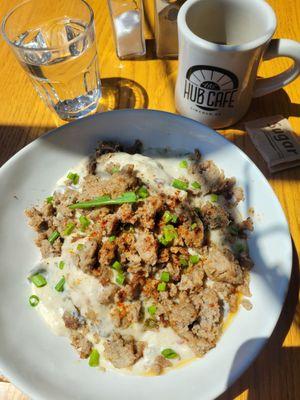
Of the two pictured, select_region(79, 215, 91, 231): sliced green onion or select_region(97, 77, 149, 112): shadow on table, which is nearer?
select_region(79, 215, 91, 231): sliced green onion

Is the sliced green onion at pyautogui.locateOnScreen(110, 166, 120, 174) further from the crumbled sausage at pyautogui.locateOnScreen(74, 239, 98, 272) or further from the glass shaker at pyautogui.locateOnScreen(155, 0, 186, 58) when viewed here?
the glass shaker at pyautogui.locateOnScreen(155, 0, 186, 58)

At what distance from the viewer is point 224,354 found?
2.88 ft

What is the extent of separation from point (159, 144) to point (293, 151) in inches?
19.8

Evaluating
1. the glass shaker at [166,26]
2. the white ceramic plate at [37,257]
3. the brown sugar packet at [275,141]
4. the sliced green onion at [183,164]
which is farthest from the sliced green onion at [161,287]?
the glass shaker at [166,26]

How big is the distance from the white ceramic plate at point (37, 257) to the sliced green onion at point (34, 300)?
2 cm

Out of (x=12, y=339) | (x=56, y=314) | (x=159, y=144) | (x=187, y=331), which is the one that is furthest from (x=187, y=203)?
(x=12, y=339)

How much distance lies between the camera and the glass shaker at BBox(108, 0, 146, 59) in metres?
1.44

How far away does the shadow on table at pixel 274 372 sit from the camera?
909mm

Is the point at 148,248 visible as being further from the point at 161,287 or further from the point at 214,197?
the point at 214,197

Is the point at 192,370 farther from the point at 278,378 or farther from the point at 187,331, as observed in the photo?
the point at 278,378

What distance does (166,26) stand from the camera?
1.43m

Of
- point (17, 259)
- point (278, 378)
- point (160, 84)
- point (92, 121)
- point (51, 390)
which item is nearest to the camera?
point (51, 390)

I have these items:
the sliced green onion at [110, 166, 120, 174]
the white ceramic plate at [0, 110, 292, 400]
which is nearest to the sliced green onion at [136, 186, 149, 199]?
the sliced green onion at [110, 166, 120, 174]

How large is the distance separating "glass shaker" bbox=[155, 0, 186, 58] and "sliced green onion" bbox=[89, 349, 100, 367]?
49.5 inches
